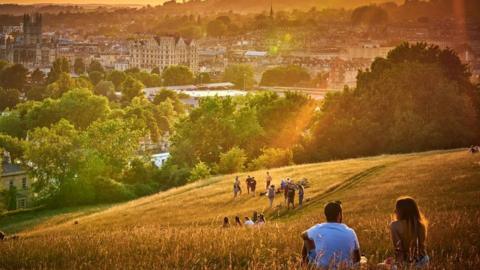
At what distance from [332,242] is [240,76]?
146 meters

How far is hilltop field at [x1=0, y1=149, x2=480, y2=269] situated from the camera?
10.6 metres

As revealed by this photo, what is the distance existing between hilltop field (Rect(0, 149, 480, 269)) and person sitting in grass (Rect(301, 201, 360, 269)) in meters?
0.30

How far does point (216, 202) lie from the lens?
101 ft

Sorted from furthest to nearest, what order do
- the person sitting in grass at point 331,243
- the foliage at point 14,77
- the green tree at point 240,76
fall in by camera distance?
the foliage at point 14,77 < the green tree at point 240,76 < the person sitting in grass at point 331,243

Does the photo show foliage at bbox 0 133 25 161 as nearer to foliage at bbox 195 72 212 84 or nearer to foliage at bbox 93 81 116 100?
foliage at bbox 93 81 116 100

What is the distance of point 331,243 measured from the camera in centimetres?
888

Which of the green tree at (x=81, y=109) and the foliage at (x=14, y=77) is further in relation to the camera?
the foliage at (x=14, y=77)

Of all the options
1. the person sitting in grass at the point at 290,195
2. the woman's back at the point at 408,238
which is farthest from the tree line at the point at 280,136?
the woman's back at the point at 408,238

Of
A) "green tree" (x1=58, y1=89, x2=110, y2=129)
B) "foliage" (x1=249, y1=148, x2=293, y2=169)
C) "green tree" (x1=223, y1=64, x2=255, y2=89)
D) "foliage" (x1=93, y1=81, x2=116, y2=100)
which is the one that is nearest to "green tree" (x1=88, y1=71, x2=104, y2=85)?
"foliage" (x1=93, y1=81, x2=116, y2=100)

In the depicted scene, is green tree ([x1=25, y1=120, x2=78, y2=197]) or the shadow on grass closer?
the shadow on grass

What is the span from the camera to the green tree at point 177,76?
512 feet

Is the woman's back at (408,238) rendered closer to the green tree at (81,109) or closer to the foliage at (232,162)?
the foliage at (232,162)

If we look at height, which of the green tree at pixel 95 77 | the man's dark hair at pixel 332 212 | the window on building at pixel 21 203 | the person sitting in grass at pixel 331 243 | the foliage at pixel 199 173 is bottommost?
the window on building at pixel 21 203

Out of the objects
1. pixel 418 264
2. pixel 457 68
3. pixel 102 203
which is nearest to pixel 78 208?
pixel 102 203
